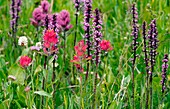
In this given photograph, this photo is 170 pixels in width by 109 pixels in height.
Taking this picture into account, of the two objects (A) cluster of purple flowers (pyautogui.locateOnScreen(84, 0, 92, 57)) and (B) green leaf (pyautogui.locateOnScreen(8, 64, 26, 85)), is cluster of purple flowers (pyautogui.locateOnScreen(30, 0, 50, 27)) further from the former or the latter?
(A) cluster of purple flowers (pyautogui.locateOnScreen(84, 0, 92, 57))

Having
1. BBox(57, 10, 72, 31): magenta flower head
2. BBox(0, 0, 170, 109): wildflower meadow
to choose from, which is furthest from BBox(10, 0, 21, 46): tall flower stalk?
BBox(57, 10, 72, 31): magenta flower head

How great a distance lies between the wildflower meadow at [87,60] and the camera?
3029mm

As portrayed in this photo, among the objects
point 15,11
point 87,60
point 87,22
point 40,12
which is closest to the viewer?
point 87,22

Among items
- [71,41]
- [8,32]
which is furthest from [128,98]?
[8,32]

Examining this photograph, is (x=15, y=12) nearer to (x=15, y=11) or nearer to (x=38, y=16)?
(x=15, y=11)

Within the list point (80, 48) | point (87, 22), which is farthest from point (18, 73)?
point (80, 48)

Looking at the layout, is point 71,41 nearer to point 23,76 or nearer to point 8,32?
point 8,32

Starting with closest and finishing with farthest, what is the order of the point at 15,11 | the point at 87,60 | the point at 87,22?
the point at 87,22
the point at 87,60
the point at 15,11

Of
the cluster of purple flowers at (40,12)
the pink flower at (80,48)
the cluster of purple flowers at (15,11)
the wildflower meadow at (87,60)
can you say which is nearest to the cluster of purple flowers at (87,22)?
the wildflower meadow at (87,60)

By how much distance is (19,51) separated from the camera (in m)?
4.45

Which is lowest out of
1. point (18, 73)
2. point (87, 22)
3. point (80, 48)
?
point (18, 73)

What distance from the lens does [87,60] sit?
3332 mm

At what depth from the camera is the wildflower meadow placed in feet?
9.94

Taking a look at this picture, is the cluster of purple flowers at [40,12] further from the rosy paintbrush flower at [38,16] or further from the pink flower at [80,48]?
the pink flower at [80,48]
